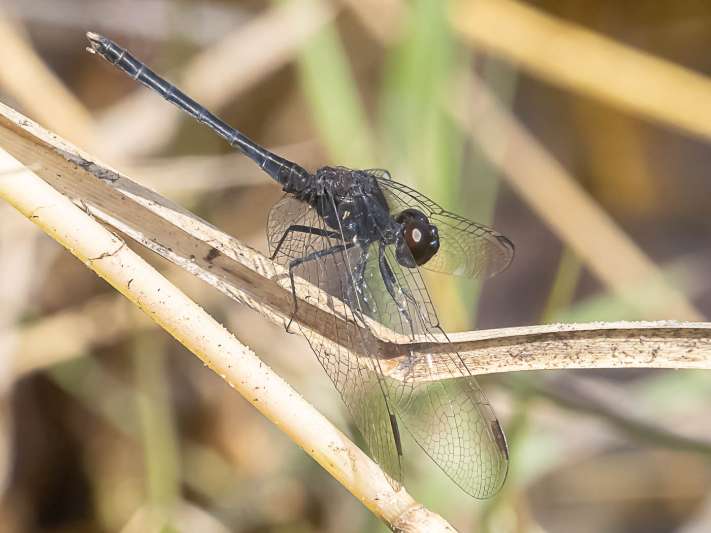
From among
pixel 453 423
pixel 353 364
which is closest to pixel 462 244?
pixel 453 423

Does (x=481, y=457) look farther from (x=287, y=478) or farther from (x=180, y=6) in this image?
(x=180, y=6)

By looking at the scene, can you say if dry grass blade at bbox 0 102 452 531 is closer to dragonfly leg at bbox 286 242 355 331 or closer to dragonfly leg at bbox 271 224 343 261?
dragonfly leg at bbox 286 242 355 331

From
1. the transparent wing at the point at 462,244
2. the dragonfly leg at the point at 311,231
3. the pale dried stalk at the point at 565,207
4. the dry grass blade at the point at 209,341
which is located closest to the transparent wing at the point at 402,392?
the dry grass blade at the point at 209,341

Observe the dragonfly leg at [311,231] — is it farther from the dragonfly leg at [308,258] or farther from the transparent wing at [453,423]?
the transparent wing at [453,423]

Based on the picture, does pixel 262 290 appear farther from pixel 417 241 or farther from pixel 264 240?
pixel 264 240

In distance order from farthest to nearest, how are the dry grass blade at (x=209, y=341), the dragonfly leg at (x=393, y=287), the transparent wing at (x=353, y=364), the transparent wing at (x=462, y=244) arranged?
the transparent wing at (x=462, y=244) < the dragonfly leg at (x=393, y=287) < the transparent wing at (x=353, y=364) < the dry grass blade at (x=209, y=341)

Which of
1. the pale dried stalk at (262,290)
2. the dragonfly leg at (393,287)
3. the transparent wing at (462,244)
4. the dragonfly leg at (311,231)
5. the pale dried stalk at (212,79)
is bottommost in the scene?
the pale dried stalk at (262,290)

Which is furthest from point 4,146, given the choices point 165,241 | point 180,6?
point 180,6
